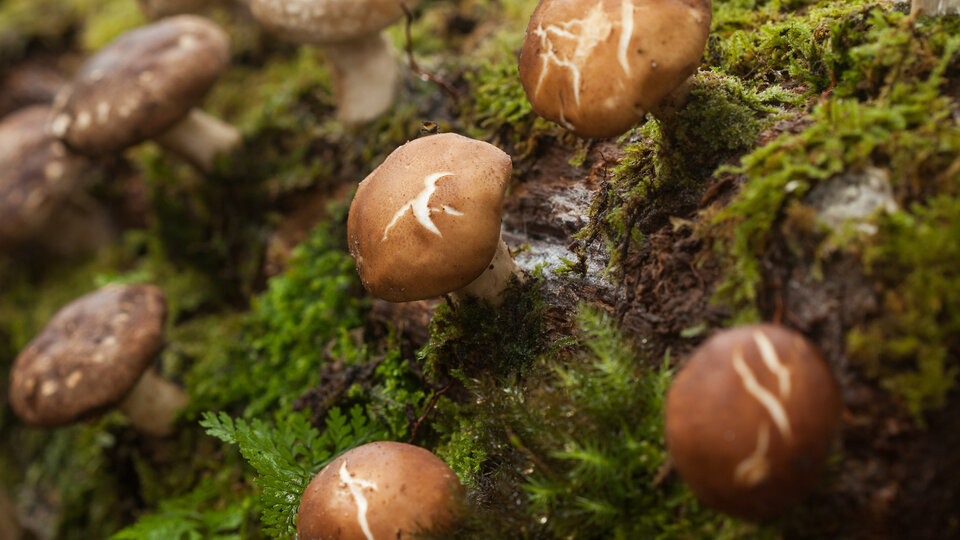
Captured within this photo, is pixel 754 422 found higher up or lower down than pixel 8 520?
higher up

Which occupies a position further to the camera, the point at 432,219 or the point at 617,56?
the point at 432,219

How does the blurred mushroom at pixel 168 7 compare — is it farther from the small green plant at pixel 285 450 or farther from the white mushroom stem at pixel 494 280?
the white mushroom stem at pixel 494 280

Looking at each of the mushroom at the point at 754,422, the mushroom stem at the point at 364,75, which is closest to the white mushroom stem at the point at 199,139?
the mushroom stem at the point at 364,75

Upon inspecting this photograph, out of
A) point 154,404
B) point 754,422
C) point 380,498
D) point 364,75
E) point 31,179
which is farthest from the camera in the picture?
point 31,179

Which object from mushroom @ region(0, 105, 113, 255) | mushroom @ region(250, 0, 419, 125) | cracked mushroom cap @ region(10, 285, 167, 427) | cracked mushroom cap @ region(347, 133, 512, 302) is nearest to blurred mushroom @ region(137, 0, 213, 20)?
mushroom @ region(0, 105, 113, 255)

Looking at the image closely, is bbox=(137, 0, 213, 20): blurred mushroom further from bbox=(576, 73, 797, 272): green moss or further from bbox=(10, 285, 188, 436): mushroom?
bbox=(576, 73, 797, 272): green moss

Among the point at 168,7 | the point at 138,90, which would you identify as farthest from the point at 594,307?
the point at 168,7

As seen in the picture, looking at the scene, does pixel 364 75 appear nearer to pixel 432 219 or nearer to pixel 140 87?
pixel 140 87

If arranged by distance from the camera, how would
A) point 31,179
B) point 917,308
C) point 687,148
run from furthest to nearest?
point 31,179, point 687,148, point 917,308

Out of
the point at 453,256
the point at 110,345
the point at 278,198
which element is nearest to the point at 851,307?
the point at 453,256
